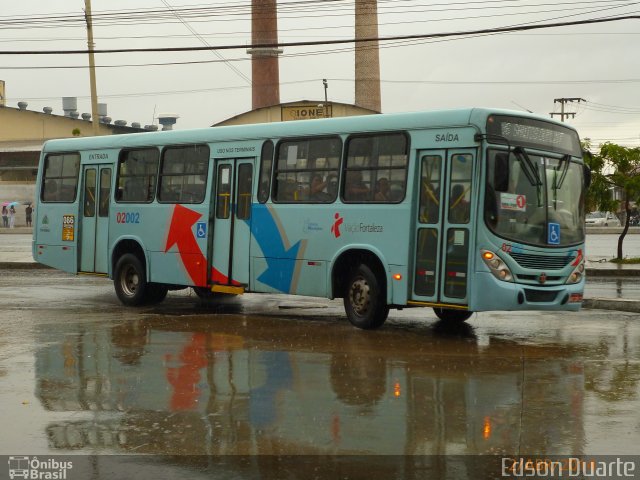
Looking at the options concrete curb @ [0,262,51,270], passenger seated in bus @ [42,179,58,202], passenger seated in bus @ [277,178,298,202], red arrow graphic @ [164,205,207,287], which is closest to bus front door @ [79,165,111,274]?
passenger seated in bus @ [42,179,58,202]

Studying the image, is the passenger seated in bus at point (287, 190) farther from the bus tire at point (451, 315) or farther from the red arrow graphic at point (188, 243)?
the bus tire at point (451, 315)

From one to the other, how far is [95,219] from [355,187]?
6560 mm

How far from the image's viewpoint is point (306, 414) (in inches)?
347

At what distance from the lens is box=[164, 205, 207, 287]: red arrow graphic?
57.4 feet

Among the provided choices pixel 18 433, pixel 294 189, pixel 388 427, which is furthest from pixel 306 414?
pixel 294 189

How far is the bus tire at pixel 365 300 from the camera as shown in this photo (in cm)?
1470

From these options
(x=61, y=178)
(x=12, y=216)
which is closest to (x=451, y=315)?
(x=61, y=178)

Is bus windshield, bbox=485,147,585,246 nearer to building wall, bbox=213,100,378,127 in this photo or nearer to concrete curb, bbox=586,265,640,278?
concrete curb, bbox=586,265,640,278

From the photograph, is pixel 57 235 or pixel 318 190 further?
pixel 57 235

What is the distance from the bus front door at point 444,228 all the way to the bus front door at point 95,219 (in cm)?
745

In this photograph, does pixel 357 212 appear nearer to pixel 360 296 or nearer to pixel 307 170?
pixel 360 296

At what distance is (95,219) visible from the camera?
19.6 meters

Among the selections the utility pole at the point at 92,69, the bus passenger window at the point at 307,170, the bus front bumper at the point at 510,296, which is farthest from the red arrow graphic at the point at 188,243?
the utility pole at the point at 92,69

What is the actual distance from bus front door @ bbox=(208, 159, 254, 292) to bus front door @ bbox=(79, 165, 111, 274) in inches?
119
